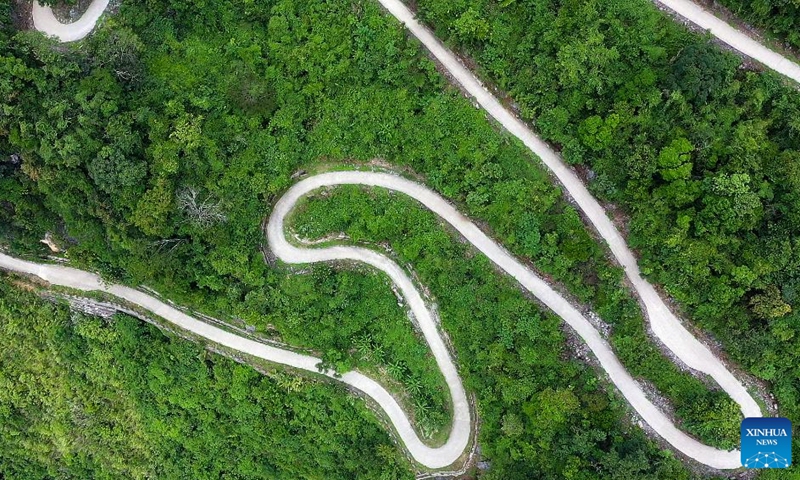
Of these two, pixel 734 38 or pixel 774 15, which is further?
pixel 734 38

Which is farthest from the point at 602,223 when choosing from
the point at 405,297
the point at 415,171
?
the point at 405,297

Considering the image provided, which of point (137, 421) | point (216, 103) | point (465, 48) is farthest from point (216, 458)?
point (465, 48)

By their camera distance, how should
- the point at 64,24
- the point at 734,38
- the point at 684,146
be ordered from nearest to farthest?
the point at 684,146
the point at 734,38
the point at 64,24

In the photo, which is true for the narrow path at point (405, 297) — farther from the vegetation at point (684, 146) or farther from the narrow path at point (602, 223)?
the vegetation at point (684, 146)

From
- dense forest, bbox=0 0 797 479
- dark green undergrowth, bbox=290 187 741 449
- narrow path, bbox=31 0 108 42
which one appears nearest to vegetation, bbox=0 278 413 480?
dense forest, bbox=0 0 797 479

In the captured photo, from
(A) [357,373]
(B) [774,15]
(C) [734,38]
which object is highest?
(B) [774,15]

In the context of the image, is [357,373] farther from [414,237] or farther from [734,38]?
[734,38]

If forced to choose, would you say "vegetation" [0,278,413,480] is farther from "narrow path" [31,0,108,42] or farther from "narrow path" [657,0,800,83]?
"narrow path" [657,0,800,83]
